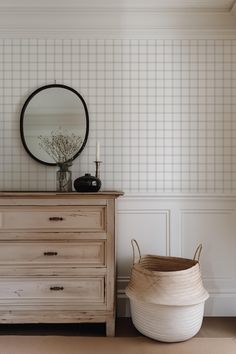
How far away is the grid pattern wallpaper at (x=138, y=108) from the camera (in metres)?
2.57

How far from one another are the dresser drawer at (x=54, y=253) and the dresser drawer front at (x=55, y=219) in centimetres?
10

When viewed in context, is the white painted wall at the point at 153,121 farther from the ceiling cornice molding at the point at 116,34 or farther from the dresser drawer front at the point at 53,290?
the dresser drawer front at the point at 53,290

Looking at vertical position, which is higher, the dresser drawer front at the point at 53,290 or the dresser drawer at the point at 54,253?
the dresser drawer at the point at 54,253

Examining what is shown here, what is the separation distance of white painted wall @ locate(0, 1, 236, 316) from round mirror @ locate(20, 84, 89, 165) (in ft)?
0.22

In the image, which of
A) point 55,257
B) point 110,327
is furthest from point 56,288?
point 110,327

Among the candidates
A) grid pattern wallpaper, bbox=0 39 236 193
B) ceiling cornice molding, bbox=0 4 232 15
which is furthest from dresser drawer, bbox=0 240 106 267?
ceiling cornice molding, bbox=0 4 232 15

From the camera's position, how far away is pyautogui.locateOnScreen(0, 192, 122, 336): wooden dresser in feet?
6.89

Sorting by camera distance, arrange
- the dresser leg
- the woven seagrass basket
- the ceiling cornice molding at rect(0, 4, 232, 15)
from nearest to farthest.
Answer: the woven seagrass basket < the dresser leg < the ceiling cornice molding at rect(0, 4, 232, 15)

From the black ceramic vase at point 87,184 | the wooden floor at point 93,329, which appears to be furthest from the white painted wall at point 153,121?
the black ceramic vase at point 87,184

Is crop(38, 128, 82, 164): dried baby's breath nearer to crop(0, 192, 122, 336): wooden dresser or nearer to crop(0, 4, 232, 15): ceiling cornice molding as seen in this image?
crop(0, 192, 122, 336): wooden dresser

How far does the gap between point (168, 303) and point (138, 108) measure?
1.44 metres

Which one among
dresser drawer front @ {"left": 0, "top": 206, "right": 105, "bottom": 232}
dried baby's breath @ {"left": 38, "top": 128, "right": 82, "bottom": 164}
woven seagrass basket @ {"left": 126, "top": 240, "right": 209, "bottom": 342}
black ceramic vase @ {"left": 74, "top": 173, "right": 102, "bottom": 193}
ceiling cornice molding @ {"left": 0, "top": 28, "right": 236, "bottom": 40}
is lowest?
woven seagrass basket @ {"left": 126, "top": 240, "right": 209, "bottom": 342}

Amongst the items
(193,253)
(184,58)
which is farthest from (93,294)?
(184,58)

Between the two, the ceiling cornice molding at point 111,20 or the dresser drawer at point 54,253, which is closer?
the dresser drawer at point 54,253
